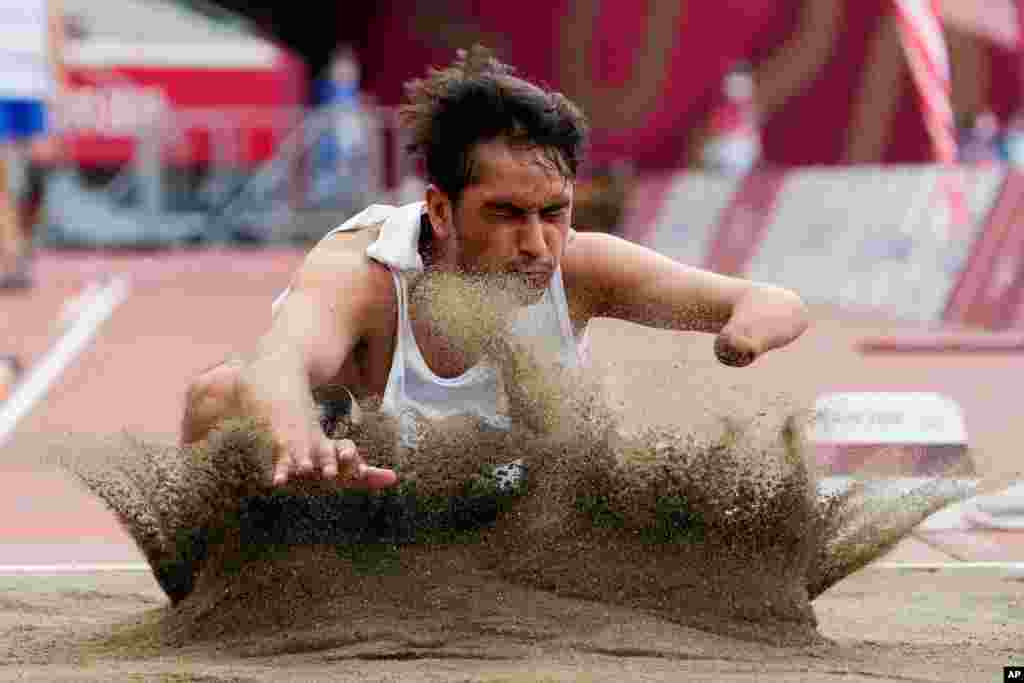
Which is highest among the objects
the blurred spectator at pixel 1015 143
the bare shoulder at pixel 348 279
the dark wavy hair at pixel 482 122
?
the dark wavy hair at pixel 482 122

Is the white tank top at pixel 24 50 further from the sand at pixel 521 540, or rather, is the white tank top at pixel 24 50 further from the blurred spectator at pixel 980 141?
the blurred spectator at pixel 980 141

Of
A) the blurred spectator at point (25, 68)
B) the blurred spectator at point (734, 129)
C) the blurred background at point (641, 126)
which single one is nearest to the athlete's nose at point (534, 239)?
the blurred background at point (641, 126)

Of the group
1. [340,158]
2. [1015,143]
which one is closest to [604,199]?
[340,158]

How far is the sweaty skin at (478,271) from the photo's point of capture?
14.6 ft

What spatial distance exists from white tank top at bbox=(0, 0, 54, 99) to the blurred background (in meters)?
3.04

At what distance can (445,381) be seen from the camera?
4.79m

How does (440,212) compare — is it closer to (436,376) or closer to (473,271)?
(473,271)

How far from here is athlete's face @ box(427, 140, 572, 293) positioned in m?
4.57

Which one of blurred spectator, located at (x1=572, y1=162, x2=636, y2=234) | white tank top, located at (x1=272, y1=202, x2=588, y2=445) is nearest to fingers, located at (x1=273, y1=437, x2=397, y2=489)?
white tank top, located at (x1=272, y1=202, x2=588, y2=445)

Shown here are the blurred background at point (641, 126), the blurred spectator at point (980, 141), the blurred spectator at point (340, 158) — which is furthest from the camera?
the blurred spectator at point (980, 141)

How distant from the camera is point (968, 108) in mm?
22047

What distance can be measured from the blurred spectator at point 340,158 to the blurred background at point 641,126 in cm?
3

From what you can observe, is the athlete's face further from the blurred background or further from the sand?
the blurred background

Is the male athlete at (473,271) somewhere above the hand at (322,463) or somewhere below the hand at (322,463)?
above
